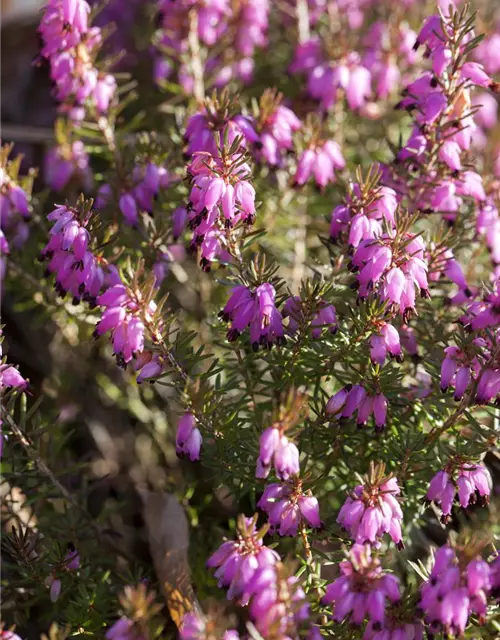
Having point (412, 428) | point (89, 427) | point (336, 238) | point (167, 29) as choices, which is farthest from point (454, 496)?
point (167, 29)

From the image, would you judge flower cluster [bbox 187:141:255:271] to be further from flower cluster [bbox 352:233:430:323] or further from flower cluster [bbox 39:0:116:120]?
flower cluster [bbox 39:0:116:120]

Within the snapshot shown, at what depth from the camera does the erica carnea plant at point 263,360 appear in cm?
291

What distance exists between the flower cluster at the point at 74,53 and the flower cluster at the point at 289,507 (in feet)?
8.32

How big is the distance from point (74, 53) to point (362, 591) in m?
3.21

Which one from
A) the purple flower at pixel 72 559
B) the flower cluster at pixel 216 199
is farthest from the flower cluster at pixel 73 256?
the purple flower at pixel 72 559

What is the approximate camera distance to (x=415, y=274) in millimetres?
3088

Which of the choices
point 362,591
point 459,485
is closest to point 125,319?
point 362,591

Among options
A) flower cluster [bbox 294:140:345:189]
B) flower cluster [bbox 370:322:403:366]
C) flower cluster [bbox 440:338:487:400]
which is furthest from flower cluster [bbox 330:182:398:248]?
flower cluster [bbox 294:140:345:189]

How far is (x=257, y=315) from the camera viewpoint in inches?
124

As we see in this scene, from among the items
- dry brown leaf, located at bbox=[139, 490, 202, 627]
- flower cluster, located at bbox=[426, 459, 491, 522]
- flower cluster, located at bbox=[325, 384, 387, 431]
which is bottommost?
dry brown leaf, located at bbox=[139, 490, 202, 627]

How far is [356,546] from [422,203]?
6.26 ft

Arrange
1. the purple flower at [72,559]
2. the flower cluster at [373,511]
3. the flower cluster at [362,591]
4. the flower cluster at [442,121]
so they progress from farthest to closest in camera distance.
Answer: the flower cluster at [442,121], the purple flower at [72,559], the flower cluster at [373,511], the flower cluster at [362,591]

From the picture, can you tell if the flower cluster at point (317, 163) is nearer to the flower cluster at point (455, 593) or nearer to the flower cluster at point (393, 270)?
the flower cluster at point (393, 270)

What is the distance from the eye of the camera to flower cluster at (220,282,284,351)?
10.3ft
